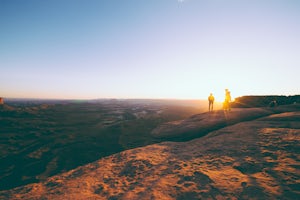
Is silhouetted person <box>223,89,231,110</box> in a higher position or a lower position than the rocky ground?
higher

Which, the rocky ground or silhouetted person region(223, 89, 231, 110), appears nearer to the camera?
the rocky ground

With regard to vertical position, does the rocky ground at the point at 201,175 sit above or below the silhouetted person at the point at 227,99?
below

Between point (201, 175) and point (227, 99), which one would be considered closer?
point (201, 175)

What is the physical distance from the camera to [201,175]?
5.30 meters

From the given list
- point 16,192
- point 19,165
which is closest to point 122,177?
point 16,192

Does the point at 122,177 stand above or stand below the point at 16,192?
above

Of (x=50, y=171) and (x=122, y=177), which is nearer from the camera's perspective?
(x=122, y=177)

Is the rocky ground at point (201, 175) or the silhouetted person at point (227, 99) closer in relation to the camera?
the rocky ground at point (201, 175)

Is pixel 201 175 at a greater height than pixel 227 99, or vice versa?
pixel 227 99

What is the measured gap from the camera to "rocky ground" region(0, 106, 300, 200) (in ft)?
14.3

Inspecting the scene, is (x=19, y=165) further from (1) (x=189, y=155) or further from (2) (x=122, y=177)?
(1) (x=189, y=155)

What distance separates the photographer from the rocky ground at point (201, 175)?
4.35 metres

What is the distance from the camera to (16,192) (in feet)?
19.5

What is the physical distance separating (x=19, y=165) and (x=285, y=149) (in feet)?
45.3
